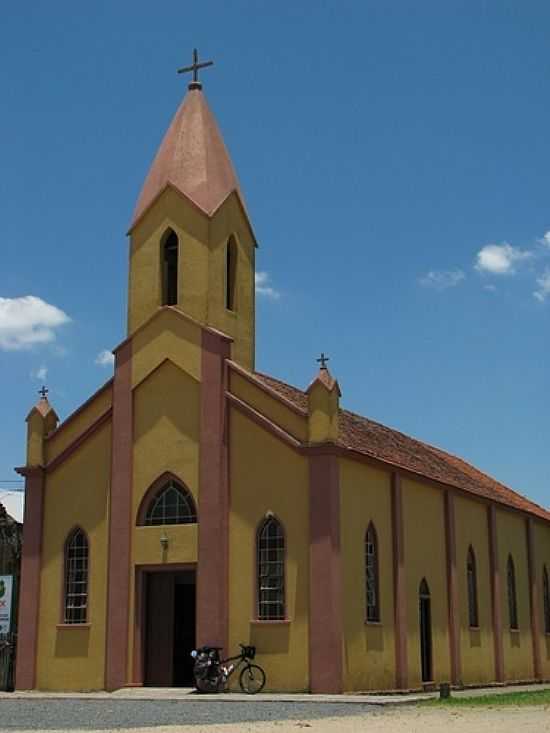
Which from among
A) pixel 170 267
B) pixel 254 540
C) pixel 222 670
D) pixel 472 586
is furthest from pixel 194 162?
pixel 472 586

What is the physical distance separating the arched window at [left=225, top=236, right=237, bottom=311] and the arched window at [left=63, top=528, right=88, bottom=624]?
6.89 metres

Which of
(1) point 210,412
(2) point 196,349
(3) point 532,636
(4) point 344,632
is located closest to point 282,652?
(4) point 344,632

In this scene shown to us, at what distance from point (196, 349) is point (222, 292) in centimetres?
192

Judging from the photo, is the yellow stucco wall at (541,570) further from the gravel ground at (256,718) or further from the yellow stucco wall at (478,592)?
the gravel ground at (256,718)

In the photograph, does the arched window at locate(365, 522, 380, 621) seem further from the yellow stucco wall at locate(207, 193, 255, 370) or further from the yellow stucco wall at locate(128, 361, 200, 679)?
the yellow stucco wall at locate(207, 193, 255, 370)

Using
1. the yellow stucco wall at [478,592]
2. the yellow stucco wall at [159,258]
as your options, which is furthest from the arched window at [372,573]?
the yellow stucco wall at [159,258]

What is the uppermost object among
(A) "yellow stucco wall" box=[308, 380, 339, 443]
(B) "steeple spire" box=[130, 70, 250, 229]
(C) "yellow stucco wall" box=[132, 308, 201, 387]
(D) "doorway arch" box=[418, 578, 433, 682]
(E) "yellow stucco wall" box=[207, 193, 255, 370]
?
(B) "steeple spire" box=[130, 70, 250, 229]

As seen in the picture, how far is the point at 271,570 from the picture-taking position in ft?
85.7

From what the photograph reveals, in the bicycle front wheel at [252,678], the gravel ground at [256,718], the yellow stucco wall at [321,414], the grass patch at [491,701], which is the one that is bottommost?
the gravel ground at [256,718]

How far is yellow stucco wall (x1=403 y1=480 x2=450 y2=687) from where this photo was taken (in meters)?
29.1

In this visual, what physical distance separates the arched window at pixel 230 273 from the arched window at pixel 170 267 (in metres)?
1.31

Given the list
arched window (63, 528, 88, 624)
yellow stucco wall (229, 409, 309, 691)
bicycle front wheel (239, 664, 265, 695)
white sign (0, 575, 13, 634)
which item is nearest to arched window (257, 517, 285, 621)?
yellow stucco wall (229, 409, 309, 691)

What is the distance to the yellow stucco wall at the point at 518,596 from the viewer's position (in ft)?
118

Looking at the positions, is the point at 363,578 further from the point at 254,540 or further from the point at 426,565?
the point at 426,565
